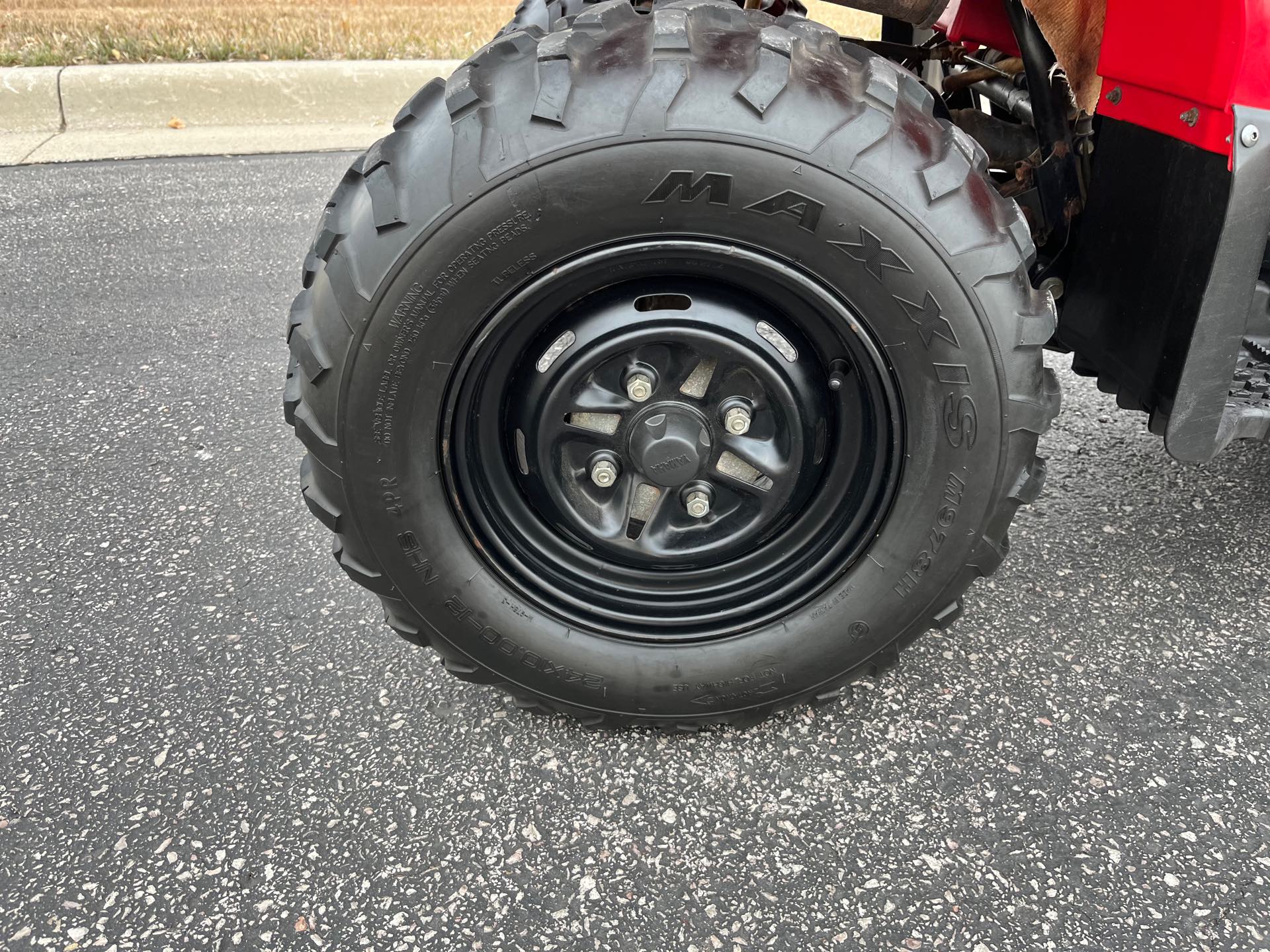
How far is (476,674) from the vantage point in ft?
6.65

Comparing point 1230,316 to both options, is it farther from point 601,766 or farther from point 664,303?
point 601,766

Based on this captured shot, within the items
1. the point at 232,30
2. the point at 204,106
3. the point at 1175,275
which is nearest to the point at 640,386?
the point at 1175,275

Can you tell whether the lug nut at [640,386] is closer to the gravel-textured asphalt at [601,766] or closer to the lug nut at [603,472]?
the lug nut at [603,472]

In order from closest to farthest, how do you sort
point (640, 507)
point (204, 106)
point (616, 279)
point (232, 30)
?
point (616, 279)
point (640, 507)
point (204, 106)
point (232, 30)

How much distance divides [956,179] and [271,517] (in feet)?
6.90

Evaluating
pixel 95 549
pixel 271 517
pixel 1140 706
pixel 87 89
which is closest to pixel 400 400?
pixel 271 517

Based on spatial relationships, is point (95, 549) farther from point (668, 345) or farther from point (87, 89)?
point (87, 89)

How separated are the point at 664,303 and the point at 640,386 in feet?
0.54

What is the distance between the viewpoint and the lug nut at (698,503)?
6.53 feet

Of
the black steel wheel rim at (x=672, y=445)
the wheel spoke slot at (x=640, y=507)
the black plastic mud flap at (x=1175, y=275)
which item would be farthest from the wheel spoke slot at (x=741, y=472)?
the black plastic mud flap at (x=1175, y=275)

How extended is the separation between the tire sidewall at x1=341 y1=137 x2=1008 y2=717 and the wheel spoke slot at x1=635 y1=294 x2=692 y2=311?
21 centimetres

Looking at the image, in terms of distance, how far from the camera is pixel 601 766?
204cm

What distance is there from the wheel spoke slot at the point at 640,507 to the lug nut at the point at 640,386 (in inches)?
7.7

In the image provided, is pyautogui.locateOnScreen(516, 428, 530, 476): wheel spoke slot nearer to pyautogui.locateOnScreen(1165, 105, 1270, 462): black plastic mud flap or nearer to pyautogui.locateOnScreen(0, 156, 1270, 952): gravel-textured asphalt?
pyautogui.locateOnScreen(0, 156, 1270, 952): gravel-textured asphalt
